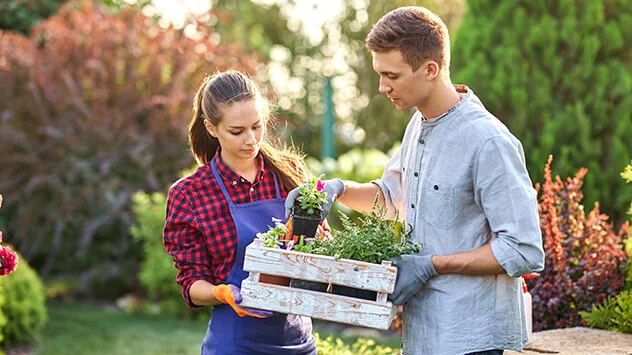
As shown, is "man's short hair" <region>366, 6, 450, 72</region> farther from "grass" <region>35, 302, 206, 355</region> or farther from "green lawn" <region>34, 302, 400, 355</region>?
"grass" <region>35, 302, 206, 355</region>

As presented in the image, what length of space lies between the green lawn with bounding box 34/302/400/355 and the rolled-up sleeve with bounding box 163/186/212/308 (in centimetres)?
363

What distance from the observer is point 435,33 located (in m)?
2.61

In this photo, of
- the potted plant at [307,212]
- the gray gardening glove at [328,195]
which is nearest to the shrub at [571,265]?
the gray gardening glove at [328,195]

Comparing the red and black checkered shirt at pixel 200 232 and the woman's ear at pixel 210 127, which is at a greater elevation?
the woman's ear at pixel 210 127

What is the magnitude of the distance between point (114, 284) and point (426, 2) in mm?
8133

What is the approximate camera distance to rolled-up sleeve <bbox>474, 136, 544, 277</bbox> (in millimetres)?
2500

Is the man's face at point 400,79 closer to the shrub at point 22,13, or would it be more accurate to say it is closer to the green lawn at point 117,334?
the green lawn at point 117,334

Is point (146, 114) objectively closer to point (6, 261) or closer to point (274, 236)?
point (6, 261)

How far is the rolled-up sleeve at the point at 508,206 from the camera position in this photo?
8.20 feet

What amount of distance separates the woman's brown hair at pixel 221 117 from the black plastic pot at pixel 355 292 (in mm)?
684

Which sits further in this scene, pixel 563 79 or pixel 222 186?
pixel 563 79

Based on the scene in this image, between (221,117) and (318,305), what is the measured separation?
33.3 inches

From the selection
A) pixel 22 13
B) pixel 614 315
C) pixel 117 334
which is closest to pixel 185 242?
pixel 614 315

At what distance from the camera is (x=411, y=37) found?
2568 mm
